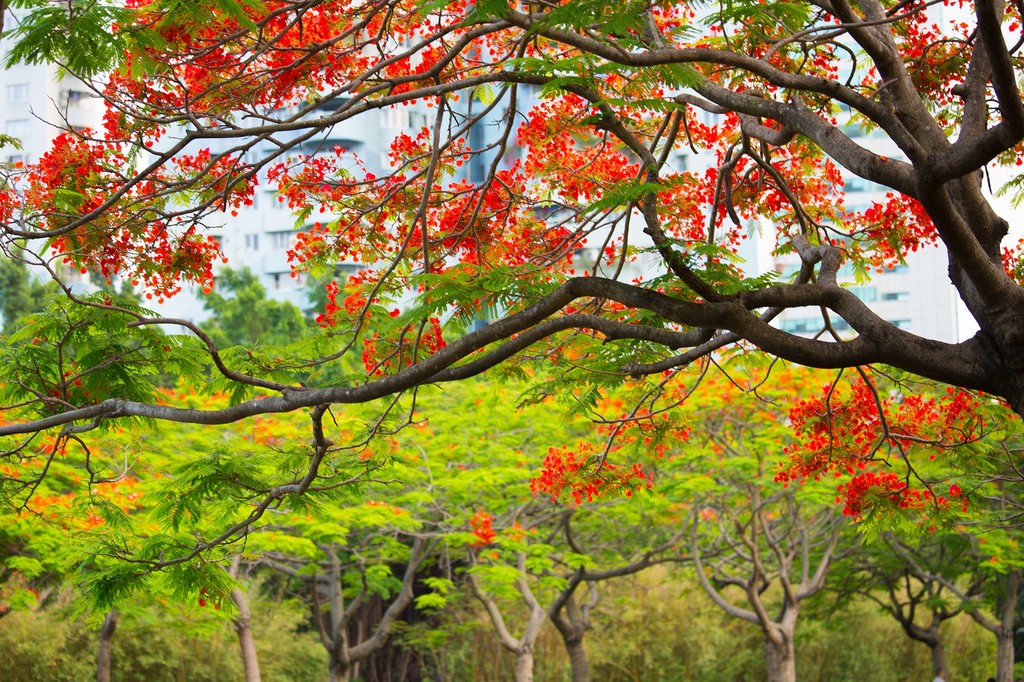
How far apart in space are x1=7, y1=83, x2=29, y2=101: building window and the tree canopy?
80.5 ft

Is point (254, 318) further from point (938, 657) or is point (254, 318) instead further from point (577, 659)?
point (938, 657)

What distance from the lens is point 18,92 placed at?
30062mm

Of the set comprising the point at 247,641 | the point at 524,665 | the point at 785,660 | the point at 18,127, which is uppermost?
the point at 18,127

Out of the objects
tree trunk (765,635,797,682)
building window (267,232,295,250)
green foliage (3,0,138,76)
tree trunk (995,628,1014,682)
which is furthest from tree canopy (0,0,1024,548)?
building window (267,232,295,250)

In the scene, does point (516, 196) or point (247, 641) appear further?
point (247, 641)

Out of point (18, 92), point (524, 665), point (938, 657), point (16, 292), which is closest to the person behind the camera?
point (524, 665)

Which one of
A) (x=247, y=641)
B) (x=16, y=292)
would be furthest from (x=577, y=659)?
(x=16, y=292)

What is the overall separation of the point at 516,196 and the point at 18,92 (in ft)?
87.9

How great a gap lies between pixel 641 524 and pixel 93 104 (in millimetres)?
24367

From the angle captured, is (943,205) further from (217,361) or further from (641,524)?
(641,524)

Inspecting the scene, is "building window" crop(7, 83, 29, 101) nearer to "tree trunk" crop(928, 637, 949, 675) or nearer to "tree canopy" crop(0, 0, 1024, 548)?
"tree canopy" crop(0, 0, 1024, 548)

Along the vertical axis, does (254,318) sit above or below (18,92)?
below

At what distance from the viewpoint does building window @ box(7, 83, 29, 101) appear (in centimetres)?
2980

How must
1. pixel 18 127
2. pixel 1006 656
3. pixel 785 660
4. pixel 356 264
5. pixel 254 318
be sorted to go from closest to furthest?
pixel 785 660 → pixel 1006 656 → pixel 254 318 → pixel 18 127 → pixel 356 264
